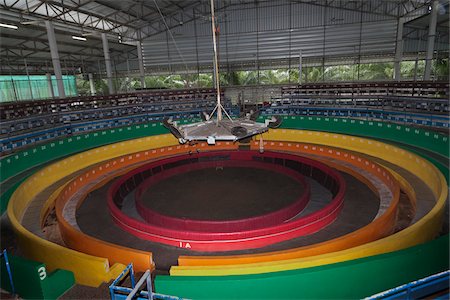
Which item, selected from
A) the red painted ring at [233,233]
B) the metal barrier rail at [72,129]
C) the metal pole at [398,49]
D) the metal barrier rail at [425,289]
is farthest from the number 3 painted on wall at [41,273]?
the metal pole at [398,49]

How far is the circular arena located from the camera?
5254 millimetres

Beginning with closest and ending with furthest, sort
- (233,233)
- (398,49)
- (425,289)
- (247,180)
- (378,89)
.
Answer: (425,289) < (233,233) < (247,180) < (378,89) < (398,49)

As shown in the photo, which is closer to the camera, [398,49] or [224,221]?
[224,221]

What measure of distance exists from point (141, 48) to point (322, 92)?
1866cm

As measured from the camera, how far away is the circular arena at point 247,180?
17.2ft

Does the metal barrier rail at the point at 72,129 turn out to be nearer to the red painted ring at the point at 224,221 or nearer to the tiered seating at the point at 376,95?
the tiered seating at the point at 376,95

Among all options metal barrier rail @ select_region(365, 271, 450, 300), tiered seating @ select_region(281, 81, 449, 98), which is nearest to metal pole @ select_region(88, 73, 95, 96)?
tiered seating @ select_region(281, 81, 449, 98)

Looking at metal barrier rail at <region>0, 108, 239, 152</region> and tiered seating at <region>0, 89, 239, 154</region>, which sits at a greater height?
tiered seating at <region>0, 89, 239, 154</region>

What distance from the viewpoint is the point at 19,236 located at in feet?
23.9

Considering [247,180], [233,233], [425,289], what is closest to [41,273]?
[233,233]

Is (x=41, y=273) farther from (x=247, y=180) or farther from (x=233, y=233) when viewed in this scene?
(x=247, y=180)

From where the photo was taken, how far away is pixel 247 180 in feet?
41.9

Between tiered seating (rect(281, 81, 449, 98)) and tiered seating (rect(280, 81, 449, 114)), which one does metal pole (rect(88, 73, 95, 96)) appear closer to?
tiered seating (rect(280, 81, 449, 114))

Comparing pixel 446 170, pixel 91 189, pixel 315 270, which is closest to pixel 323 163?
pixel 446 170
